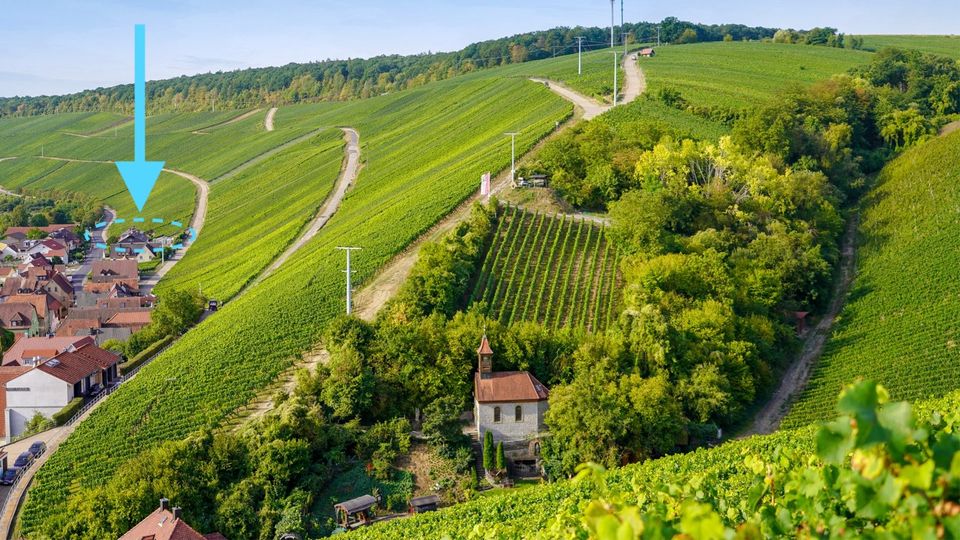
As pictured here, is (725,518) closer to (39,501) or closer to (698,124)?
(39,501)

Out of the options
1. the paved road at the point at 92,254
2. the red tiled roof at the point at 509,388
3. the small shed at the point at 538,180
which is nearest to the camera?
the red tiled roof at the point at 509,388

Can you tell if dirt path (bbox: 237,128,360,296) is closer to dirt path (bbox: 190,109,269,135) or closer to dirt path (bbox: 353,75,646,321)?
dirt path (bbox: 353,75,646,321)

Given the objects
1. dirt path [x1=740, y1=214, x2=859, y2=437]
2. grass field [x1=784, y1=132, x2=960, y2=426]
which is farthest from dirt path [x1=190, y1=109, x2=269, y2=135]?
dirt path [x1=740, y1=214, x2=859, y2=437]

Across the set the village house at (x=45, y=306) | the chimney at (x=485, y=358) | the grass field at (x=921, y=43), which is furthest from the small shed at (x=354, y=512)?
the grass field at (x=921, y=43)

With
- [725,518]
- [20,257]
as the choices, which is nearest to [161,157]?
[20,257]

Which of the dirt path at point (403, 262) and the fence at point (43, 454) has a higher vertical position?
the dirt path at point (403, 262)

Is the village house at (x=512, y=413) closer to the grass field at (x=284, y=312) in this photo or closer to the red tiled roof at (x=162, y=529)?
the grass field at (x=284, y=312)
